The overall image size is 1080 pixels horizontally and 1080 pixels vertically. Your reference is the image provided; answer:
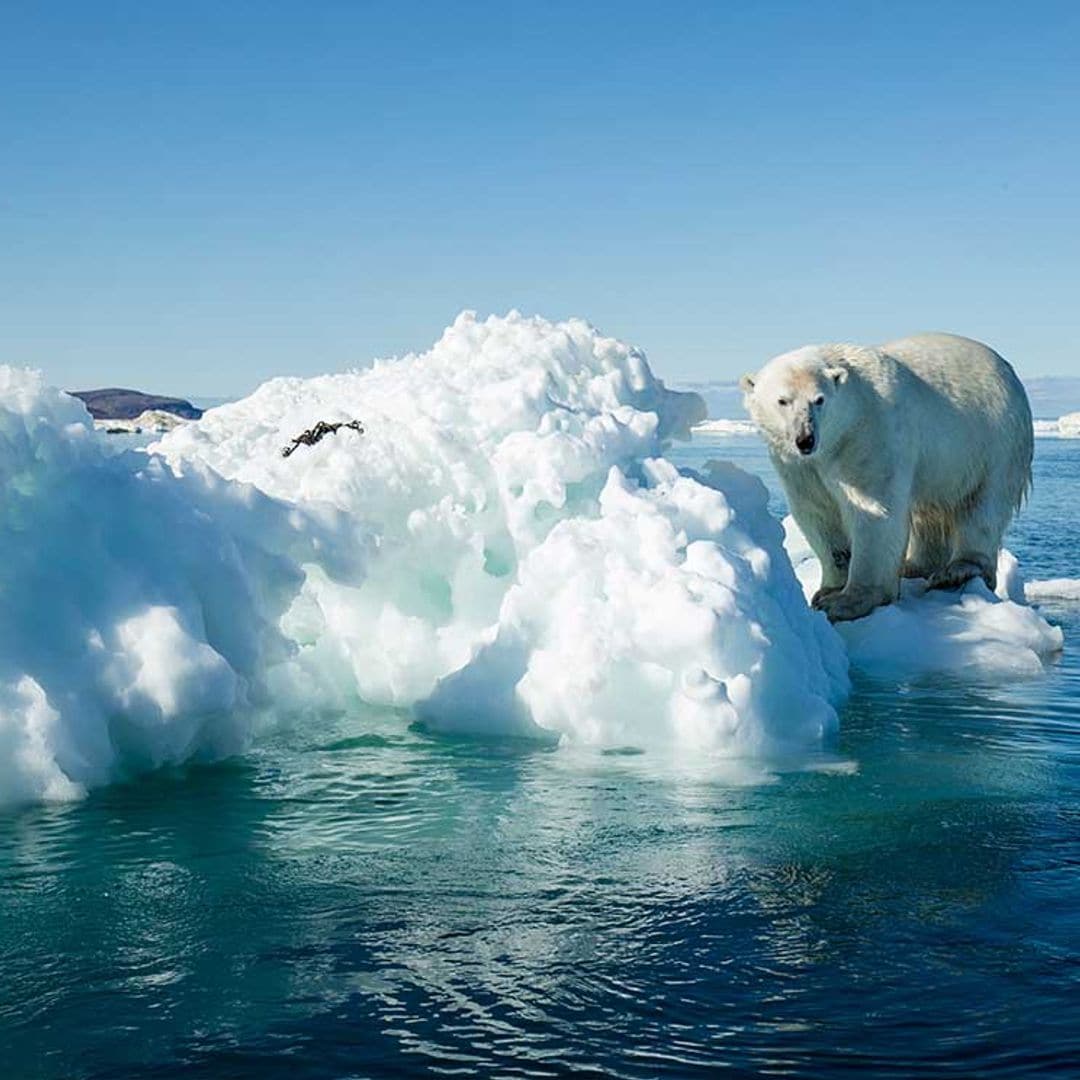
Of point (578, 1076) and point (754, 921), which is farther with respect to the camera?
point (754, 921)

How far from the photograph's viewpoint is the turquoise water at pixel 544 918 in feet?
11.9

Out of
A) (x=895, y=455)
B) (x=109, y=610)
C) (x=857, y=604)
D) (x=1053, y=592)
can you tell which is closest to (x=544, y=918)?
(x=109, y=610)

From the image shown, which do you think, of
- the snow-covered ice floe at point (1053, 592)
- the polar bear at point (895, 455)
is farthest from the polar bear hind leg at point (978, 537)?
the snow-covered ice floe at point (1053, 592)

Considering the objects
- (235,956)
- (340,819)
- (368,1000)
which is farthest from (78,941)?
(340,819)

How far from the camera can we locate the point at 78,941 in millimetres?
4355

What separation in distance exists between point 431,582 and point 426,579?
41 millimetres

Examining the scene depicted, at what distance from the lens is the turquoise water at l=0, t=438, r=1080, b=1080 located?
11.9 ft

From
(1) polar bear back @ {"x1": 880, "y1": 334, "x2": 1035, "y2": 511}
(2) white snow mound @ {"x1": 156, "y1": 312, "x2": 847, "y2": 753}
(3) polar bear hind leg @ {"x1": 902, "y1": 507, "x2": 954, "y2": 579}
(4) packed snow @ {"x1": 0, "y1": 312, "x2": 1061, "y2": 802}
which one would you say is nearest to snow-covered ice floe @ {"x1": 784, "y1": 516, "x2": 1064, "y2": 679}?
(4) packed snow @ {"x1": 0, "y1": 312, "x2": 1061, "y2": 802}

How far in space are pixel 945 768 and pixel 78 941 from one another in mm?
4051

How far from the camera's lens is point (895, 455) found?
10242 mm

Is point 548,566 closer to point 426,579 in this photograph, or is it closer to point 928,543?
point 426,579

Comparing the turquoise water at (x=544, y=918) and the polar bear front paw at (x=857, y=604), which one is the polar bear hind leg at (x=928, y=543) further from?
the turquoise water at (x=544, y=918)

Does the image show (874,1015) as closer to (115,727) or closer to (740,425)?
(115,727)

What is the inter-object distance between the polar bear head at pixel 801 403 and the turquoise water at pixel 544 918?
321cm
